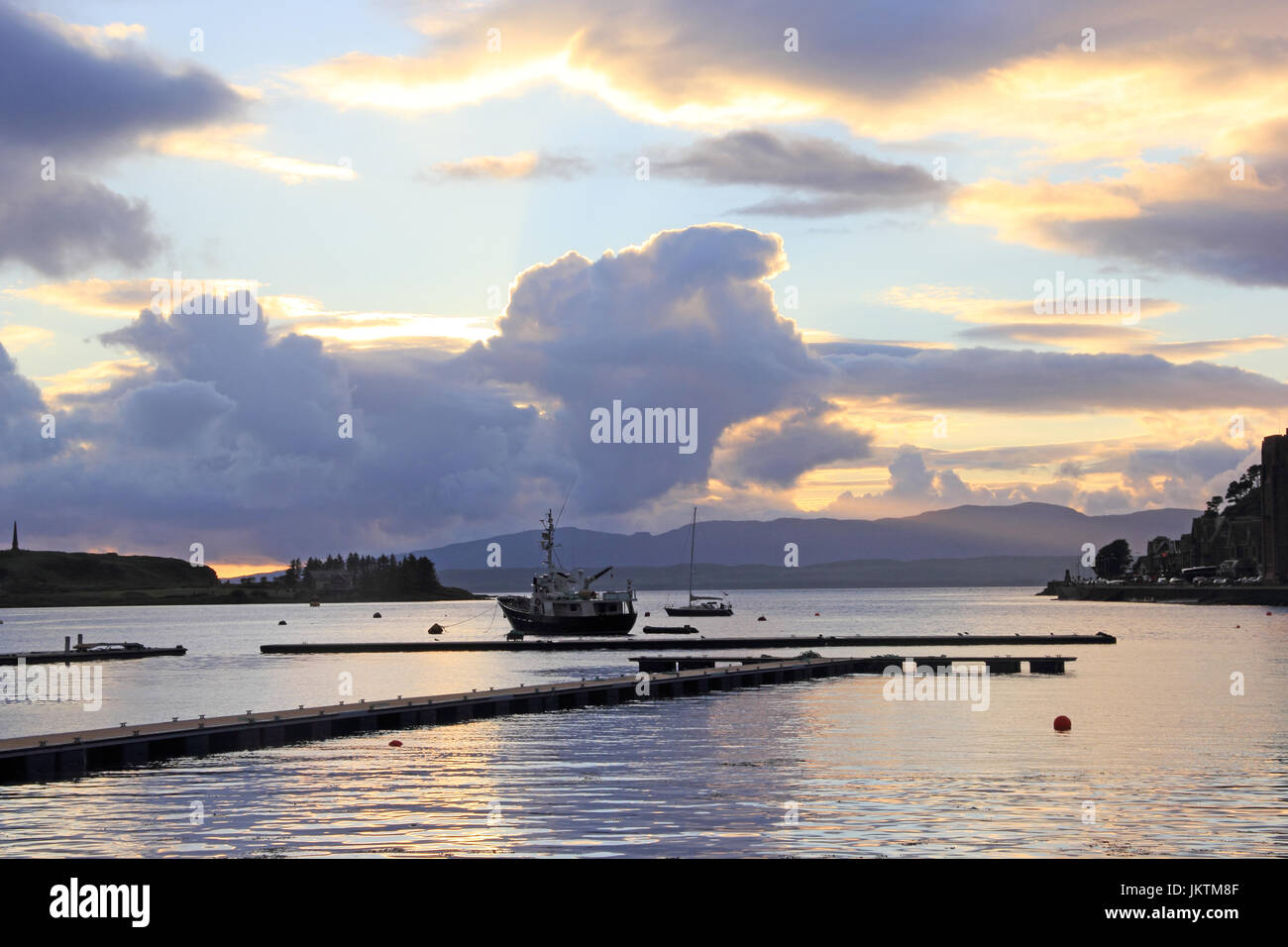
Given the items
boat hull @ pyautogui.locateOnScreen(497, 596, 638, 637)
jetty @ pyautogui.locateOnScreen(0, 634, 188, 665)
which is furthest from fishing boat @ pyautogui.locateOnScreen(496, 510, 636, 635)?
jetty @ pyautogui.locateOnScreen(0, 634, 188, 665)

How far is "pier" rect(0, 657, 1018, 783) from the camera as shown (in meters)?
38.6

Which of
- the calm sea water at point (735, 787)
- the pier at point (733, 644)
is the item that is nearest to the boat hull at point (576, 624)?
the pier at point (733, 644)

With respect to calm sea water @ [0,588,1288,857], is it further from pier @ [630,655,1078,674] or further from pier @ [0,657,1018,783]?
pier @ [630,655,1078,674]

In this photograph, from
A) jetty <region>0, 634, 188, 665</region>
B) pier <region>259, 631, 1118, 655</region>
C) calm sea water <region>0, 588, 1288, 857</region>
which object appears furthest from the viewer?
jetty <region>0, 634, 188, 665</region>

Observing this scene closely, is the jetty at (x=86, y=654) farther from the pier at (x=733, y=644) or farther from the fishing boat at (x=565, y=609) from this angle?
the fishing boat at (x=565, y=609)

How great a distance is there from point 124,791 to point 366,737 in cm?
1384


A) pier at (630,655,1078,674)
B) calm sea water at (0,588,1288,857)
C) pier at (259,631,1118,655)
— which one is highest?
calm sea water at (0,588,1288,857)

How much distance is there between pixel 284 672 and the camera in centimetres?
10881

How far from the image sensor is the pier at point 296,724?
38562 millimetres

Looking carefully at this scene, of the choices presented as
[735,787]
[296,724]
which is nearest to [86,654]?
[296,724]

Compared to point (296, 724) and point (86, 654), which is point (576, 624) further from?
point (296, 724)

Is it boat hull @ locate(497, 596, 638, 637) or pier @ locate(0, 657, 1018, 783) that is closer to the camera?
pier @ locate(0, 657, 1018, 783)
